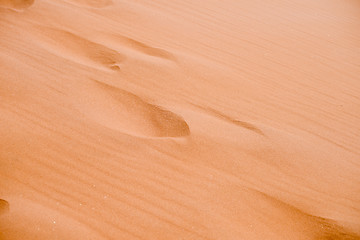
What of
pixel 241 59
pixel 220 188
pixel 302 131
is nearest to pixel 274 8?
pixel 241 59

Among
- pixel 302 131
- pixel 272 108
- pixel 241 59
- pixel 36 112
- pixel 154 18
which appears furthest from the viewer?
pixel 154 18

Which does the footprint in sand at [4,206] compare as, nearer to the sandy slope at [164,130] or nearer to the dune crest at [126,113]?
the sandy slope at [164,130]

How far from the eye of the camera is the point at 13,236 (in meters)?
1.38

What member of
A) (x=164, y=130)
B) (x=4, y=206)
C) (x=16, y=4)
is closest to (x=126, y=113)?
(x=164, y=130)

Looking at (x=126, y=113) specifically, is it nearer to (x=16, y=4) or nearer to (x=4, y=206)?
(x=4, y=206)

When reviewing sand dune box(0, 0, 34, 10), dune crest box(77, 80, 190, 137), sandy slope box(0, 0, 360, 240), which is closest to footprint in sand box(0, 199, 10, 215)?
sandy slope box(0, 0, 360, 240)

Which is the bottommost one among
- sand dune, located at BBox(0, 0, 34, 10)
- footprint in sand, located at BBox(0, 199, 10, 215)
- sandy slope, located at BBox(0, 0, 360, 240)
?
footprint in sand, located at BBox(0, 199, 10, 215)

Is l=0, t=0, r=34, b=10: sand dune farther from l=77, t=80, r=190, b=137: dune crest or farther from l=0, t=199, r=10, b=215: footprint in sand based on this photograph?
l=0, t=199, r=10, b=215: footprint in sand

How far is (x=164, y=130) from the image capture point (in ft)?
6.63

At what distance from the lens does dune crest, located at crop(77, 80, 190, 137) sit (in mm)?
1991

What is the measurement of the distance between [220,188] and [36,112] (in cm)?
116

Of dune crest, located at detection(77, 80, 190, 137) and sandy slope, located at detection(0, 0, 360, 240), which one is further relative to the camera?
dune crest, located at detection(77, 80, 190, 137)

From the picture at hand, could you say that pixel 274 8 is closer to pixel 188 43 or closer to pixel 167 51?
pixel 188 43

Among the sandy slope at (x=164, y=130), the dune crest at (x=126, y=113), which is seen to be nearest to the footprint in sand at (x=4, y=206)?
the sandy slope at (x=164, y=130)
